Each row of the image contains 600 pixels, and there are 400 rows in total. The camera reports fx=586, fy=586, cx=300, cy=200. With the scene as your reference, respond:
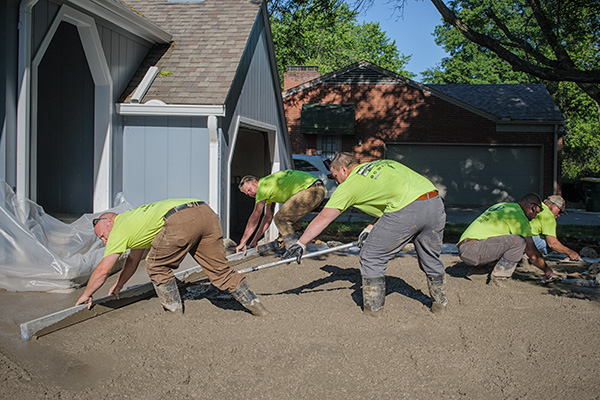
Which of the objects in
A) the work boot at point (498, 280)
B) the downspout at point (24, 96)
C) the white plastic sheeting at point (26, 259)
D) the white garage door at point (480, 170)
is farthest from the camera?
the white garage door at point (480, 170)

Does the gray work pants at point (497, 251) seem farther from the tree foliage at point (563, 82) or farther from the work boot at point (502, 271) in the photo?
the tree foliage at point (563, 82)

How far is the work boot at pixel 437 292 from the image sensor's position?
19.3ft

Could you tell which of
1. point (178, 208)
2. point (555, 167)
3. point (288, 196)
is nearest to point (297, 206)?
point (288, 196)

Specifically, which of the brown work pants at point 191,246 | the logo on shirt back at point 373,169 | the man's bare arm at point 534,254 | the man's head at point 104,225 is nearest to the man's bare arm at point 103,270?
the man's head at point 104,225

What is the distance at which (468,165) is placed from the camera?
2194 cm

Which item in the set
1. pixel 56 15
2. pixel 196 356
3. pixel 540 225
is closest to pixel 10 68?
pixel 56 15

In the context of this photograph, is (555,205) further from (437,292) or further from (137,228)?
(137,228)

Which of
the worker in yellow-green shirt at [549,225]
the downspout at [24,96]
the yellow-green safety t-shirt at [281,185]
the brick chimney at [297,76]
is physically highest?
the brick chimney at [297,76]

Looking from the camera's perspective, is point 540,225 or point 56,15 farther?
point 540,225

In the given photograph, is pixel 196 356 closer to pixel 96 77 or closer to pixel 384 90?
pixel 96 77

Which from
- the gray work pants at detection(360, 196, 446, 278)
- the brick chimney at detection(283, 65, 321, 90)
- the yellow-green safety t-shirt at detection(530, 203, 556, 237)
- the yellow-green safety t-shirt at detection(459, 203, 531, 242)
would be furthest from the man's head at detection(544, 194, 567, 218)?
the brick chimney at detection(283, 65, 321, 90)

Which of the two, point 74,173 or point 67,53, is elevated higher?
point 67,53

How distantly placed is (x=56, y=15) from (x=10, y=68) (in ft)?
3.56

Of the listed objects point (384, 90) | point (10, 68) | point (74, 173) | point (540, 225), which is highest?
point (384, 90)
